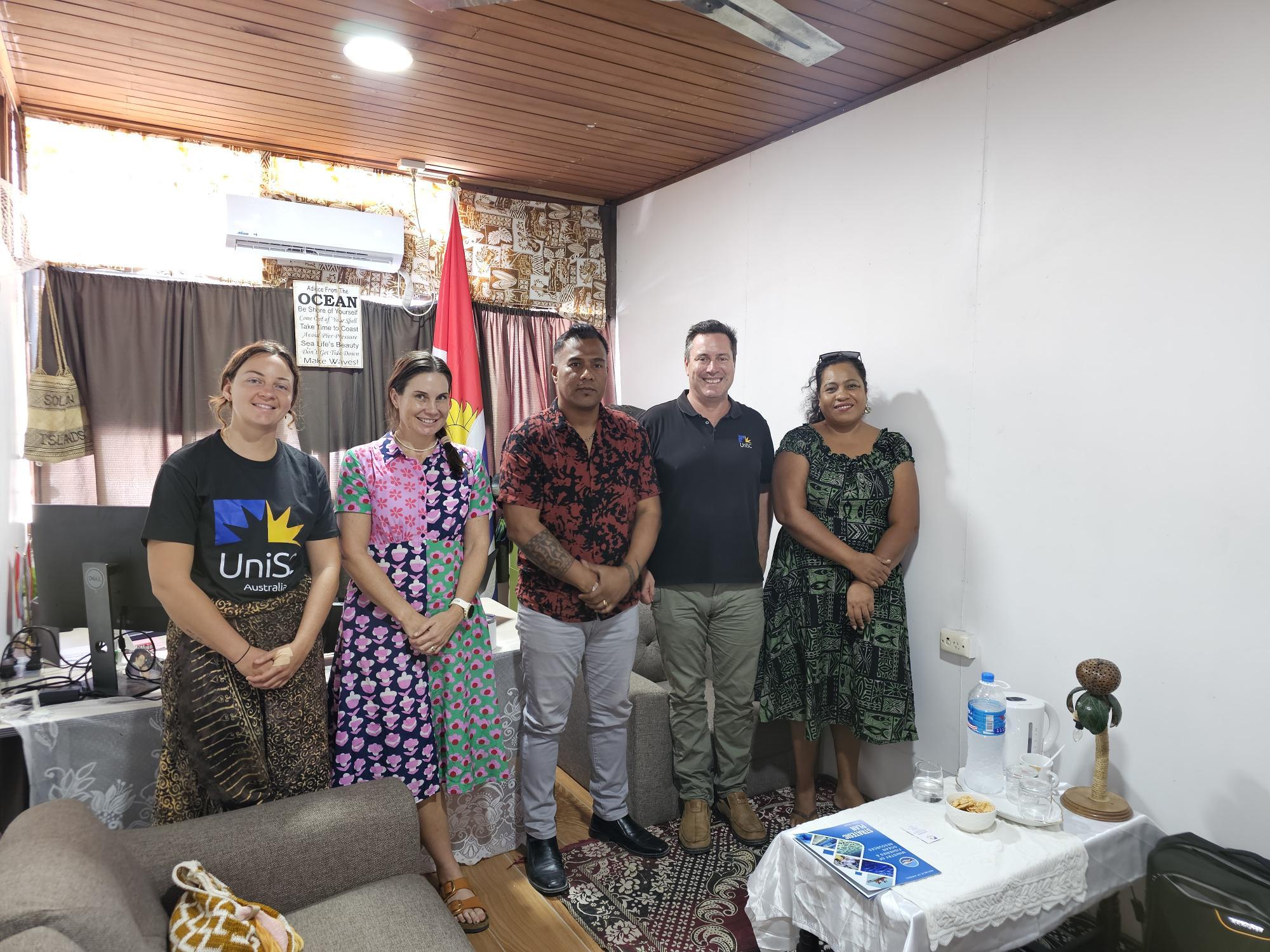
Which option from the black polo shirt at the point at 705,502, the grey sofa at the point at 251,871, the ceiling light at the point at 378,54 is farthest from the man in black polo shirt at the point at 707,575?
the ceiling light at the point at 378,54

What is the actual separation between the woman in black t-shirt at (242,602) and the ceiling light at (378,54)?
111 centimetres

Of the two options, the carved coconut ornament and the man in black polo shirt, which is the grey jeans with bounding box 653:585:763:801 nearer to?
the man in black polo shirt

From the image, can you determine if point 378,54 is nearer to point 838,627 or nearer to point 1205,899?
point 838,627

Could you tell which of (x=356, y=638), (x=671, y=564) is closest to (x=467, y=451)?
(x=356, y=638)

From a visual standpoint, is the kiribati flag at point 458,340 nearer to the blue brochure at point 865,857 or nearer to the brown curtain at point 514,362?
the brown curtain at point 514,362

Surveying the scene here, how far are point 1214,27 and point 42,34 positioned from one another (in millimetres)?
3277

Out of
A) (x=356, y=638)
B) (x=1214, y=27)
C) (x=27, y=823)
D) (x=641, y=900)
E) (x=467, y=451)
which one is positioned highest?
(x=1214, y=27)

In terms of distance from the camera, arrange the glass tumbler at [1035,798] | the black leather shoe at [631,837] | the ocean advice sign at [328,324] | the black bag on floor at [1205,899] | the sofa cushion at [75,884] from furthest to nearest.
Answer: the ocean advice sign at [328,324] → the black leather shoe at [631,837] → the glass tumbler at [1035,798] → the black bag on floor at [1205,899] → the sofa cushion at [75,884]

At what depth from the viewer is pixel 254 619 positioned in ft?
6.02

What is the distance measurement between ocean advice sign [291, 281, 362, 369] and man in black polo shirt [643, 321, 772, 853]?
72.4 inches

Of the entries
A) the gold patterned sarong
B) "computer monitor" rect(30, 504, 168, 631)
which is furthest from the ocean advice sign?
the gold patterned sarong

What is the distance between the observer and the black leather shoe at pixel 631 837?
2.46 meters

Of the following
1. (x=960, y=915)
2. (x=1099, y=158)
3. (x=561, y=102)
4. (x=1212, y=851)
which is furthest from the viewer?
(x=561, y=102)

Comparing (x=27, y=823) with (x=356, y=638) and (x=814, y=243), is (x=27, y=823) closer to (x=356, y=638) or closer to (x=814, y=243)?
(x=356, y=638)
